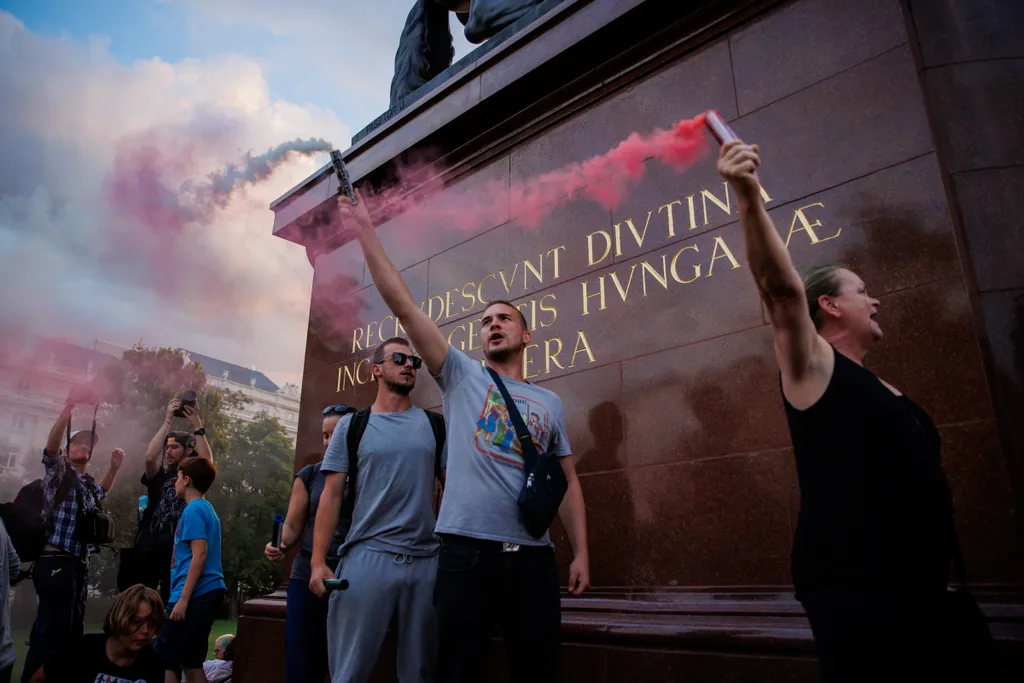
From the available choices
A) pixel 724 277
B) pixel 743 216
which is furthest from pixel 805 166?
pixel 743 216

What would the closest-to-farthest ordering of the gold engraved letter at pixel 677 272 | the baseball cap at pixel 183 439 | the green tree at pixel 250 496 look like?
the gold engraved letter at pixel 677 272, the baseball cap at pixel 183 439, the green tree at pixel 250 496

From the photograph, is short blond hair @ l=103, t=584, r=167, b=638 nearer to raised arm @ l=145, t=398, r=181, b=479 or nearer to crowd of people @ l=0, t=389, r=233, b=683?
crowd of people @ l=0, t=389, r=233, b=683

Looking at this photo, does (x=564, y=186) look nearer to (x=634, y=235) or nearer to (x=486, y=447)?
(x=634, y=235)

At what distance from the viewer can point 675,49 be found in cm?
509

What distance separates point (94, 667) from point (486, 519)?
227cm

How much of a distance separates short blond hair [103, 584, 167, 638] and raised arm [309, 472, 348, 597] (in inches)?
40.0

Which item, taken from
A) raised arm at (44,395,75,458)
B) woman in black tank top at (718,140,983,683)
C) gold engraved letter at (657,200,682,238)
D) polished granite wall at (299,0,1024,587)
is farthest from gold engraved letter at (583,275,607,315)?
raised arm at (44,395,75,458)

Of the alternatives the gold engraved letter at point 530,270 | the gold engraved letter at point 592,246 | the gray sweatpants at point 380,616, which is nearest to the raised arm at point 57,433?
the gray sweatpants at point 380,616

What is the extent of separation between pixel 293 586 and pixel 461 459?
1.62m

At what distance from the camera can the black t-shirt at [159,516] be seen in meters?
5.46

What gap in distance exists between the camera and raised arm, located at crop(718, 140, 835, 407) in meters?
1.90

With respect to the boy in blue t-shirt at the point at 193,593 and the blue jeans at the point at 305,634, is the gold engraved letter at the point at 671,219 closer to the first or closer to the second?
the blue jeans at the point at 305,634

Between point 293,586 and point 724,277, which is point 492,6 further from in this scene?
point 293,586

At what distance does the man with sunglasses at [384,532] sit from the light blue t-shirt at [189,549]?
182cm
